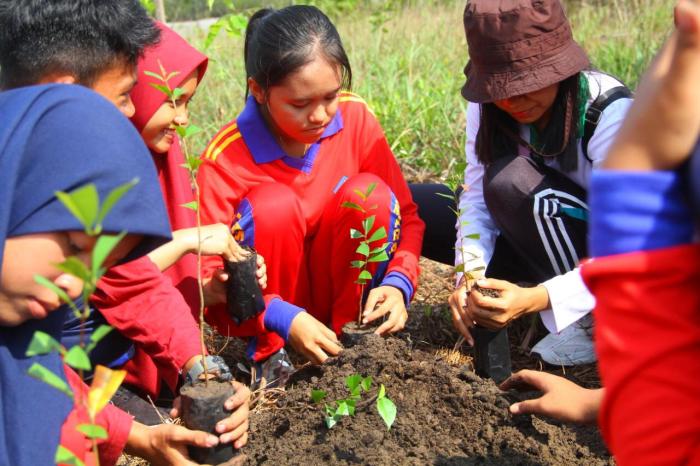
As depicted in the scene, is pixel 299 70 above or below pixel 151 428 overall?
above

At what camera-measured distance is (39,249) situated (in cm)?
158

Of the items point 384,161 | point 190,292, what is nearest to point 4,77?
point 190,292

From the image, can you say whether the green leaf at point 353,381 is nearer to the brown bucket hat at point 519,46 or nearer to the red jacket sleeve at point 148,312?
the red jacket sleeve at point 148,312

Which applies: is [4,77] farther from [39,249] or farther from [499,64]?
[499,64]

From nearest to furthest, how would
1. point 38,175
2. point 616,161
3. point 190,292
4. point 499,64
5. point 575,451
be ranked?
1. point 616,161
2. point 38,175
3. point 575,451
4. point 499,64
5. point 190,292

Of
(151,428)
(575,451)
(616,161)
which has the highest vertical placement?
(616,161)

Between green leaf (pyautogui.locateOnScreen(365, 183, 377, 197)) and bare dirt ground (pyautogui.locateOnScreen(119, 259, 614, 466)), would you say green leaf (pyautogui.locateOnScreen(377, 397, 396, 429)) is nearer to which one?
bare dirt ground (pyautogui.locateOnScreen(119, 259, 614, 466))

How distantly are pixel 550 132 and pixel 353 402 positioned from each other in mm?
1192

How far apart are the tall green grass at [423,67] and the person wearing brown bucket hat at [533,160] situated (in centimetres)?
96

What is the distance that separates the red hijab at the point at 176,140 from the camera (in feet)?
9.16

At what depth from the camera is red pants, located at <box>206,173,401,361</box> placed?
2.82 meters

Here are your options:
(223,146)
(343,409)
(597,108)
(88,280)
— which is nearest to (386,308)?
(343,409)

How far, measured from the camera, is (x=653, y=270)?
3.43 feet

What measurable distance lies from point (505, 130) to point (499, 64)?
1.28 feet
